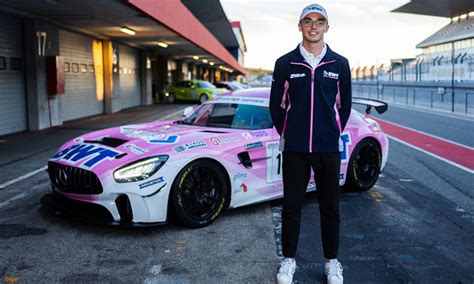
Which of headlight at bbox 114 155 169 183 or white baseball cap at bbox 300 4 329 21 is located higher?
white baseball cap at bbox 300 4 329 21

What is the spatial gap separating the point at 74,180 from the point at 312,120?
2.27m

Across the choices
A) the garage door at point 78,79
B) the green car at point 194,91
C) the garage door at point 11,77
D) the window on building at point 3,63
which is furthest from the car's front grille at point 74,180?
the green car at point 194,91

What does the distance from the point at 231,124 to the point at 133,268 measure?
2.29m

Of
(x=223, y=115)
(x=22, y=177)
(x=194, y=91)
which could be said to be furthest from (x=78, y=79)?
(x=223, y=115)

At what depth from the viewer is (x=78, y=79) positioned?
694 inches

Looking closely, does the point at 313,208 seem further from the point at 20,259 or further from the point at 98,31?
the point at 98,31

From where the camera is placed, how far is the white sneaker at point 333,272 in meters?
3.37

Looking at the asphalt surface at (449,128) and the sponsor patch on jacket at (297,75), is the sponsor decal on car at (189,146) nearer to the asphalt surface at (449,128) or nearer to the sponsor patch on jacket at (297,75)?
the sponsor patch on jacket at (297,75)

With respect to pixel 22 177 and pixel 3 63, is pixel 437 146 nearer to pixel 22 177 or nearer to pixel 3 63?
pixel 22 177

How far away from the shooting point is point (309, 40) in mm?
3363

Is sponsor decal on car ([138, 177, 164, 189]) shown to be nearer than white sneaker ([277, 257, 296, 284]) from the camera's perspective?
No

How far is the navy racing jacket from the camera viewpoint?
3.34 m

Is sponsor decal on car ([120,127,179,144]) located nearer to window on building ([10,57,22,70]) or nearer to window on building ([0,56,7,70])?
window on building ([0,56,7,70])

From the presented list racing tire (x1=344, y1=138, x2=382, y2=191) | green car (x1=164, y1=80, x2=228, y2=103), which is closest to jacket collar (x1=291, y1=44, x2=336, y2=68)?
racing tire (x1=344, y1=138, x2=382, y2=191)
